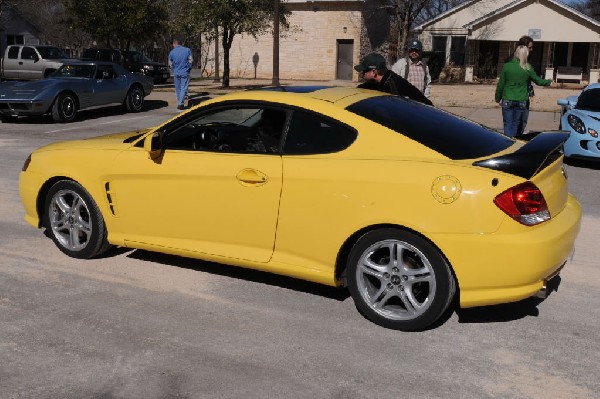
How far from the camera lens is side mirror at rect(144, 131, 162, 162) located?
477 cm

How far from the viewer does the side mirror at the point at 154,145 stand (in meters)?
4.77

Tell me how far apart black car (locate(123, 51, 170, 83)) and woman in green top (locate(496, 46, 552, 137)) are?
22.8 metres

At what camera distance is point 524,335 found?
4086 mm

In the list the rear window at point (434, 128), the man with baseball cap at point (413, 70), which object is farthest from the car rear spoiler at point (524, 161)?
the man with baseball cap at point (413, 70)

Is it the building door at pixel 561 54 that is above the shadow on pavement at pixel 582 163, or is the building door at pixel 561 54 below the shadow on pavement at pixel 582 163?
above

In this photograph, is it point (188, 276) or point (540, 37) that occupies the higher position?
point (540, 37)

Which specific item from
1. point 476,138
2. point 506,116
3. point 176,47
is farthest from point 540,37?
point 476,138

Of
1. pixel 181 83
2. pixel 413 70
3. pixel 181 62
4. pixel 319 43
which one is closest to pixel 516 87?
pixel 413 70

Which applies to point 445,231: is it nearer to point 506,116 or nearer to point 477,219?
point 477,219

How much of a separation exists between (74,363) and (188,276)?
1.51 meters

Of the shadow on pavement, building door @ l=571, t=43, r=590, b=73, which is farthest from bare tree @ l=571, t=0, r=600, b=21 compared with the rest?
the shadow on pavement

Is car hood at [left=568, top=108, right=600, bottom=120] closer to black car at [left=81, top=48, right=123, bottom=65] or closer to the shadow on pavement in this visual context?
the shadow on pavement

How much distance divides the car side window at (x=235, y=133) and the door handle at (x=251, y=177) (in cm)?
16

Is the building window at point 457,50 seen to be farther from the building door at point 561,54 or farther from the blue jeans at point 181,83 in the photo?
the blue jeans at point 181,83
